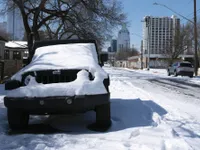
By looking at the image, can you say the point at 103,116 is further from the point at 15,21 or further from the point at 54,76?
the point at 15,21

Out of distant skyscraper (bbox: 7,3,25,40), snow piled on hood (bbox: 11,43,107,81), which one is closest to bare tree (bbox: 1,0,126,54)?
distant skyscraper (bbox: 7,3,25,40)

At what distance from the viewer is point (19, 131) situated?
19.1ft

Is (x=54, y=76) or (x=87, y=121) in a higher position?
(x=54, y=76)

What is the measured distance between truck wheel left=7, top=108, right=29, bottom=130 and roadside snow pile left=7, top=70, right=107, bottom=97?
0.37m

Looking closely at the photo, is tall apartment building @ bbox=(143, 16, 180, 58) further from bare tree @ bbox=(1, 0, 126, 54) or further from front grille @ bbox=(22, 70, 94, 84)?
front grille @ bbox=(22, 70, 94, 84)

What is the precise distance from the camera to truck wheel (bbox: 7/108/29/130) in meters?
5.76

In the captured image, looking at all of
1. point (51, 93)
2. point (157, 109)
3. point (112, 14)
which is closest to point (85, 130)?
point (51, 93)

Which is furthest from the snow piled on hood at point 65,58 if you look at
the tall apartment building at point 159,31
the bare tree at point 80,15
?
the tall apartment building at point 159,31

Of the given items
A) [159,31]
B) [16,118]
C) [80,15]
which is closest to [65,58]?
[16,118]

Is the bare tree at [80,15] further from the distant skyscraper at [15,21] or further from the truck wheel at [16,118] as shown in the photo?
the truck wheel at [16,118]

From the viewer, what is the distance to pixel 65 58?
6.90 metres

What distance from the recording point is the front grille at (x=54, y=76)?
5895 mm

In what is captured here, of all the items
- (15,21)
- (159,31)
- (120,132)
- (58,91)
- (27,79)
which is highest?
(159,31)

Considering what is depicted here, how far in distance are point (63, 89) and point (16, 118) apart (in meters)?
1.18
